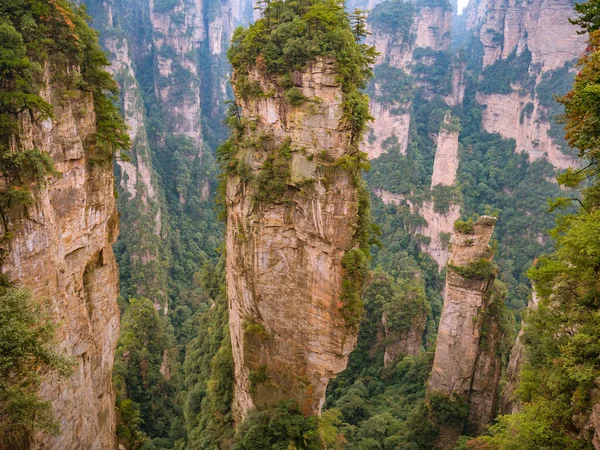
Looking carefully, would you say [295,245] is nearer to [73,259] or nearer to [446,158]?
[73,259]

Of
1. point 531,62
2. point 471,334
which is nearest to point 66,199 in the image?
point 471,334

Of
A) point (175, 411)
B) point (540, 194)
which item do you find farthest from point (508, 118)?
point (175, 411)

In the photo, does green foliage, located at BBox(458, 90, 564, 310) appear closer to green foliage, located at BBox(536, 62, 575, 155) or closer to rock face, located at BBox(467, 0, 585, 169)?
rock face, located at BBox(467, 0, 585, 169)

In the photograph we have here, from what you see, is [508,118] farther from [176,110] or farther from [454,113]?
[176,110]

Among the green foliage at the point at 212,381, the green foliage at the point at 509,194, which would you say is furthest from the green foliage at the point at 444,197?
the green foliage at the point at 212,381

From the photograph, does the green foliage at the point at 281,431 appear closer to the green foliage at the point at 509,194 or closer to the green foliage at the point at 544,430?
the green foliage at the point at 544,430
